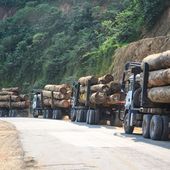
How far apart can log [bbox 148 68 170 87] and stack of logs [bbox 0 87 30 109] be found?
120 feet

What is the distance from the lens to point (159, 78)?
19.5 m

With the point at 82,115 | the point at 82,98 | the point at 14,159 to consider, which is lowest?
the point at 14,159

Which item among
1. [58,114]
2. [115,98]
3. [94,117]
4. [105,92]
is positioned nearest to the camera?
[115,98]

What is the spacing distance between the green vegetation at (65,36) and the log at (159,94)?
2663 cm

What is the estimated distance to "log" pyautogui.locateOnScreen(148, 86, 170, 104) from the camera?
18844 millimetres

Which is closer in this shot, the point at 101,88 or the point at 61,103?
the point at 101,88

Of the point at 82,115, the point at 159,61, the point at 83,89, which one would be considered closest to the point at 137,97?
the point at 159,61

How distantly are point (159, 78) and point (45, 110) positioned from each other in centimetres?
3163

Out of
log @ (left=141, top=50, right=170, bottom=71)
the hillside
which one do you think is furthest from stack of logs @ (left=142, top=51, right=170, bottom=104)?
the hillside

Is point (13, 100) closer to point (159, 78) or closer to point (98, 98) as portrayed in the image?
point (98, 98)

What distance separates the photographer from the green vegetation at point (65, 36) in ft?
166

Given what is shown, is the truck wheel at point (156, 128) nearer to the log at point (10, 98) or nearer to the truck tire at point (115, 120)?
the truck tire at point (115, 120)

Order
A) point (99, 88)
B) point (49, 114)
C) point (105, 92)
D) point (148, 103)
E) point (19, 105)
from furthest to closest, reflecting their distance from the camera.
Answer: point (19, 105), point (49, 114), point (99, 88), point (105, 92), point (148, 103)

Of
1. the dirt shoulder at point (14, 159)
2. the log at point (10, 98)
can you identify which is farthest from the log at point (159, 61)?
the log at point (10, 98)
